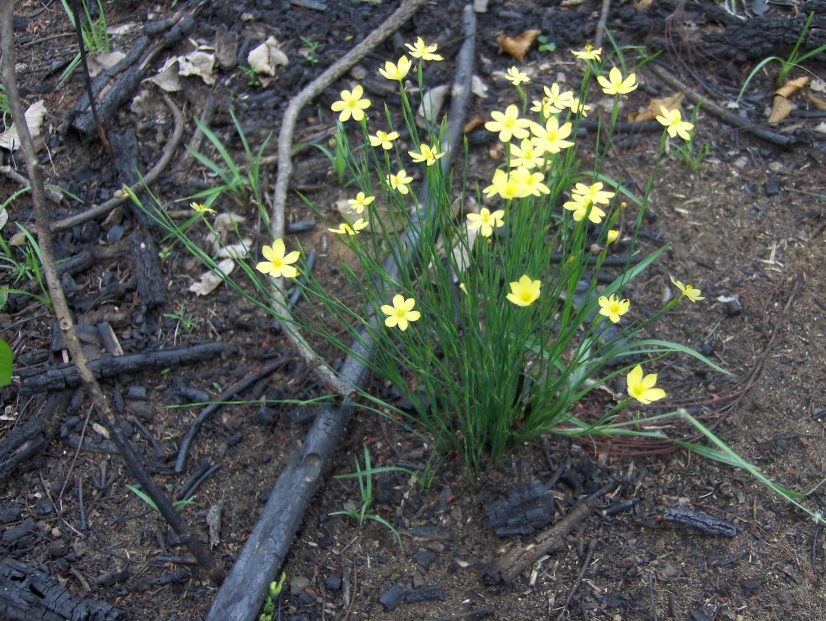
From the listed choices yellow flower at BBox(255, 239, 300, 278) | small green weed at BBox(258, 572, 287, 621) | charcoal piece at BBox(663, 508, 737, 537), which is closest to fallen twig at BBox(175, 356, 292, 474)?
small green weed at BBox(258, 572, 287, 621)

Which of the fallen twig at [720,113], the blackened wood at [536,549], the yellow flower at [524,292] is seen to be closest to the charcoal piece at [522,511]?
the blackened wood at [536,549]

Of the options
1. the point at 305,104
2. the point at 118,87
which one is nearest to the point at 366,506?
the point at 305,104

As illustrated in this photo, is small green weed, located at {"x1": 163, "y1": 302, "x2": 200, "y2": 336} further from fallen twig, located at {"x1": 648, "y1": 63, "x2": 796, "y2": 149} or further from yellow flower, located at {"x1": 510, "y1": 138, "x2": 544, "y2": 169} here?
fallen twig, located at {"x1": 648, "y1": 63, "x2": 796, "y2": 149}

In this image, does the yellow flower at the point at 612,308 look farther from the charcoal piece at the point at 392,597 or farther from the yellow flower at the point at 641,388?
the charcoal piece at the point at 392,597

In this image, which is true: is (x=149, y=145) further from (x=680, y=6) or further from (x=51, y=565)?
(x=680, y=6)

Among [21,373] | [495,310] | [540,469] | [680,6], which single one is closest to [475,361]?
[495,310]

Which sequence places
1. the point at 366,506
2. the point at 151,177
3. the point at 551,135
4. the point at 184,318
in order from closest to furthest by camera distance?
the point at 551,135 < the point at 366,506 < the point at 184,318 < the point at 151,177

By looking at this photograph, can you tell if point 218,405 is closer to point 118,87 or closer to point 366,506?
point 366,506
